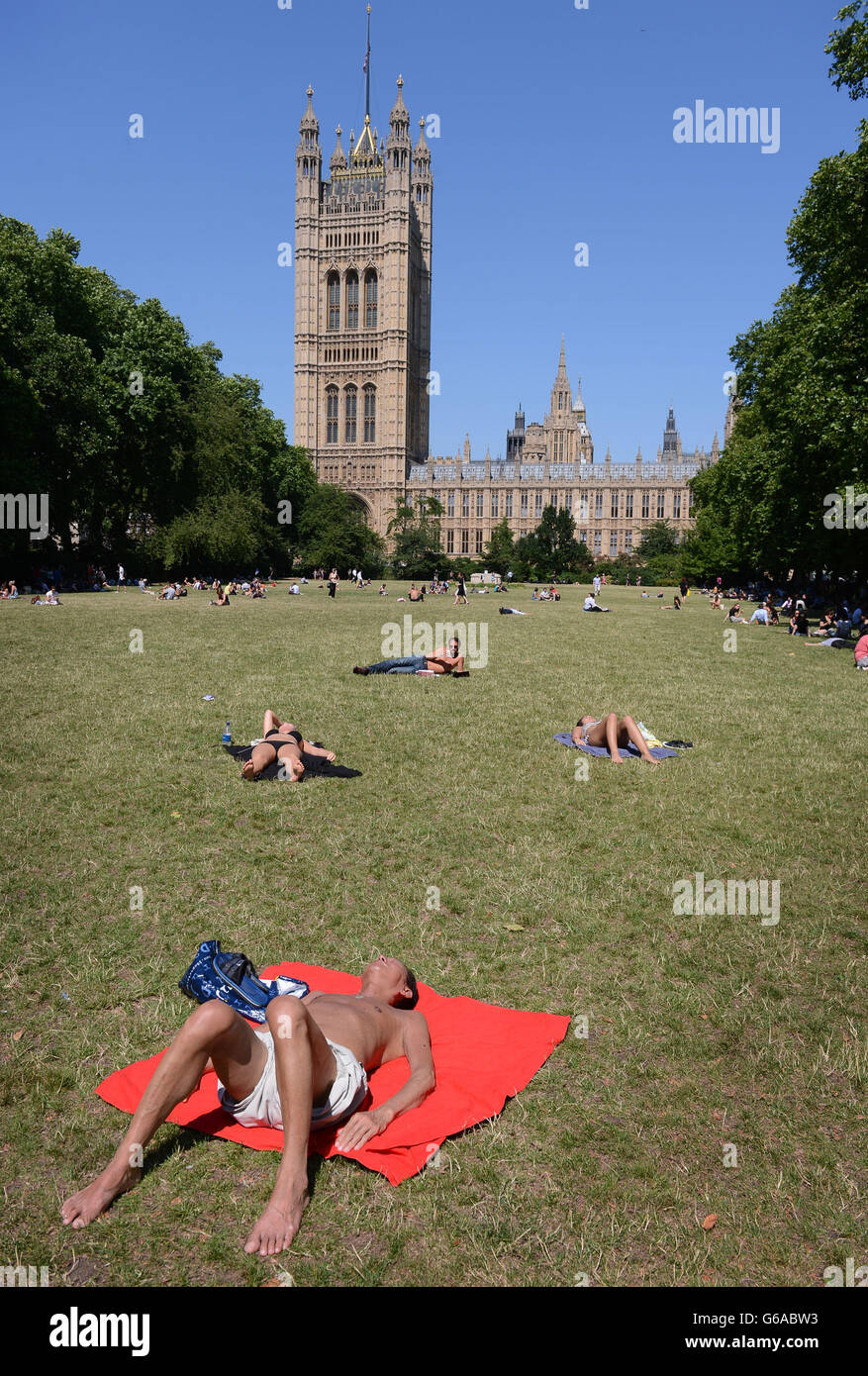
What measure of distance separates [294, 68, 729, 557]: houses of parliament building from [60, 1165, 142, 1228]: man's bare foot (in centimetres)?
12132

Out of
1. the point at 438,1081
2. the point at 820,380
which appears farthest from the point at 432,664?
the point at 820,380

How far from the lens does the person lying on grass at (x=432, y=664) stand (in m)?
18.0

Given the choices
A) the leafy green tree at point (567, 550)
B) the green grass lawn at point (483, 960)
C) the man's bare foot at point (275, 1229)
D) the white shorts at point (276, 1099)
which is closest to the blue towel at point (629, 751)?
the green grass lawn at point (483, 960)

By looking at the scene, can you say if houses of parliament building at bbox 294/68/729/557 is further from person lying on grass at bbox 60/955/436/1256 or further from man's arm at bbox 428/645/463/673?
person lying on grass at bbox 60/955/436/1256

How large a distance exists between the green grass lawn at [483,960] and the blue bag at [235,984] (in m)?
0.35

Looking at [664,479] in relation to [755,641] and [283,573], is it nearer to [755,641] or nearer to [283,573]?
[283,573]

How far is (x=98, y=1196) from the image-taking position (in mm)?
3521

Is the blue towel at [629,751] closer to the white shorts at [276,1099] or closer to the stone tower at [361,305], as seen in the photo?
the white shorts at [276,1099]

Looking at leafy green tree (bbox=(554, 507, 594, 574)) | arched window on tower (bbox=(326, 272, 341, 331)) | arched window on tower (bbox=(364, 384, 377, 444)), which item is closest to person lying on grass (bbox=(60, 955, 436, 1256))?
leafy green tree (bbox=(554, 507, 594, 574))

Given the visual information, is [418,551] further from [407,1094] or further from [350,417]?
[407,1094]

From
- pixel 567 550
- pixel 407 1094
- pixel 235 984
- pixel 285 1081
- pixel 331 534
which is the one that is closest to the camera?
pixel 285 1081

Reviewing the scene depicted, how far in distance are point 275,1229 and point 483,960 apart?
2.50 m
